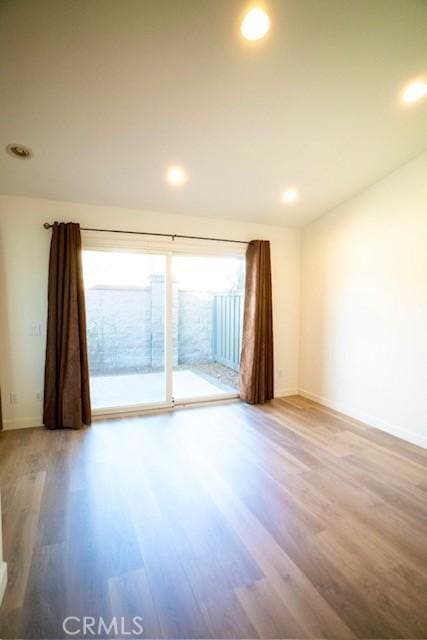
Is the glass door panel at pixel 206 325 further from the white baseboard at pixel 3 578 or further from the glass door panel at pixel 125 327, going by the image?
the white baseboard at pixel 3 578

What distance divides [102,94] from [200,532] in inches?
110

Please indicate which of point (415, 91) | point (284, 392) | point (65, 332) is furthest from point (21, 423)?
point (415, 91)

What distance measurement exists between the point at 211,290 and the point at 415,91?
124 inches

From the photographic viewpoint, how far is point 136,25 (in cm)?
156

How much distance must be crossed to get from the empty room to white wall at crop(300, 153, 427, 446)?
2 cm

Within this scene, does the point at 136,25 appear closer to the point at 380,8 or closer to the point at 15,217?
the point at 380,8

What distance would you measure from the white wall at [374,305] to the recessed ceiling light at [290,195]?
64 cm

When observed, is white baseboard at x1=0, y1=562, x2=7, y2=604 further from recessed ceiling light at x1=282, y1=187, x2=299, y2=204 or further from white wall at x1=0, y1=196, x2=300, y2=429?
recessed ceiling light at x1=282, y1=187, x2=299, y2=204

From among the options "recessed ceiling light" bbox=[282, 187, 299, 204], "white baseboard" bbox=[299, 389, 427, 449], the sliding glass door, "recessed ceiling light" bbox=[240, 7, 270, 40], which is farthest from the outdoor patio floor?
"recessed ceiling light" bbox=[240, 7, 270, 40]

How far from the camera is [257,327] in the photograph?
→ 3.85 meters

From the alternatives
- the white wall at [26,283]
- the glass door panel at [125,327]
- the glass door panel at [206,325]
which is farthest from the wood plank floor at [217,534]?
the glass door panel at [206,325]

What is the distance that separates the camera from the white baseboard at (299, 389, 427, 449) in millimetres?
2797

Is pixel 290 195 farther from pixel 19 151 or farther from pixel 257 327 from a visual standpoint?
pixel 19 151

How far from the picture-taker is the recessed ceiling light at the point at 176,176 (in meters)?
2.77
